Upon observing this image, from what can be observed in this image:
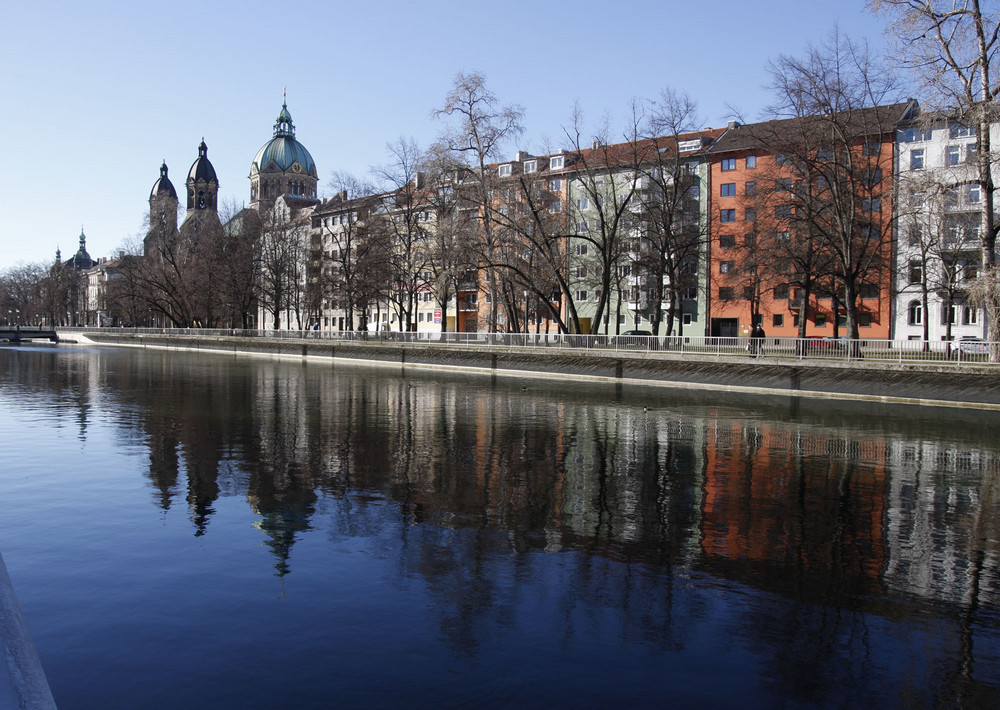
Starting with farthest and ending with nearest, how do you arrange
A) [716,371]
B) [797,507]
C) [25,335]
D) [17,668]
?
[25,335] < [716,371] < [797,507] < [17,668]

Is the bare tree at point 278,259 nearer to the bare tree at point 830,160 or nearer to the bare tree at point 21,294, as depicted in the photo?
the bare tree at point 830,160

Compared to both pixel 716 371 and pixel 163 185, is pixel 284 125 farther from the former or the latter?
pixel 716 371

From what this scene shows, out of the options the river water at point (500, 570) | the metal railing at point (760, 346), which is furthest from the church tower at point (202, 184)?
the river water at point (500, 570)

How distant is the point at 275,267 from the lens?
3182 inches

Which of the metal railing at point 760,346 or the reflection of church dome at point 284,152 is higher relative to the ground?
the reflection of church dome at point 284,152

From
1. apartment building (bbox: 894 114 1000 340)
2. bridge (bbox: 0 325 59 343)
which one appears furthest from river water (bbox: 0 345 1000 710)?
bridge (bbox: 0 325 59 343)

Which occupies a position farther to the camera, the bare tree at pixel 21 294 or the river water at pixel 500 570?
the bare tree at pixel 21 294

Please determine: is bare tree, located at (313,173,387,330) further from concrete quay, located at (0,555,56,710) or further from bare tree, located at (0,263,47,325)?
bare tree, located at (0,263,47,325)

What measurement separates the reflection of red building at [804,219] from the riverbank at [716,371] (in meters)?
6.41

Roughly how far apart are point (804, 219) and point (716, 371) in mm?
8200

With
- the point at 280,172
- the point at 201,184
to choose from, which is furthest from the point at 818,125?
the point at 201,184

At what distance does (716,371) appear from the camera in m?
35.8

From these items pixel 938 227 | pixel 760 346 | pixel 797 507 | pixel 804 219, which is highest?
pixel 938 227

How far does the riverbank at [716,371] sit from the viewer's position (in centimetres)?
2866
